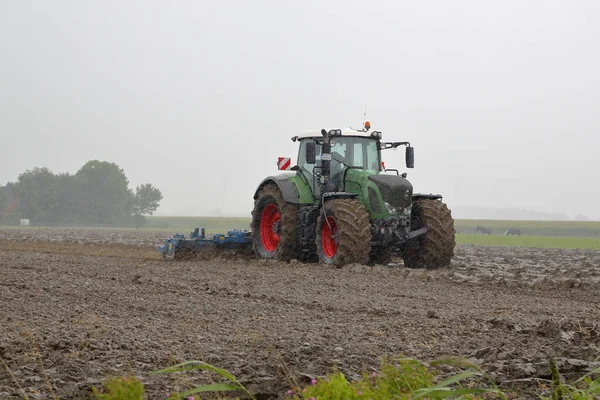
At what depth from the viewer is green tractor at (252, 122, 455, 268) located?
12953 mm

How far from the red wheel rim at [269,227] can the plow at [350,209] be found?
42 mm

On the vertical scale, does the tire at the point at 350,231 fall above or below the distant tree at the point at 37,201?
below

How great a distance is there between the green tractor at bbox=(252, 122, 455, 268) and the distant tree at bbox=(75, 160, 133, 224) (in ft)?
196

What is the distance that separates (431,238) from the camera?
13.5 meters

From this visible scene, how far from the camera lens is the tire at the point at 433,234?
13.5m

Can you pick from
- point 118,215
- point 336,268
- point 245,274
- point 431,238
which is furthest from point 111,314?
point 118,215

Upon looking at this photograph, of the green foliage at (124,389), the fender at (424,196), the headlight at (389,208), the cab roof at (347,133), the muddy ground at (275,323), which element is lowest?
the muddy ground at (275,323)

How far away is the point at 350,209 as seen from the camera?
503 inches

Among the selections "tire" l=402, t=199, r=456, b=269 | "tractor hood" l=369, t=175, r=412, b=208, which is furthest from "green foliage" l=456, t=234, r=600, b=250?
"tractor hood" l=369, t=175, r=412, b=208

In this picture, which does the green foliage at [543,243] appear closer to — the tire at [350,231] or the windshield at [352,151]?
the windshield at [352,151]

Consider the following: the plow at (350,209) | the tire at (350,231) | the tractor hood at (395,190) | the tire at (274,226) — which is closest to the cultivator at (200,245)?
the tire at (274,226)

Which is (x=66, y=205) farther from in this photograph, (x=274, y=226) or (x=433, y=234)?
(x=433, y=234)

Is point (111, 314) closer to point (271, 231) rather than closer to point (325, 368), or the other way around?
point (325, 368)

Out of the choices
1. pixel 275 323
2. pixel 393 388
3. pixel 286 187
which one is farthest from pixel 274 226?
pixel 393 388
